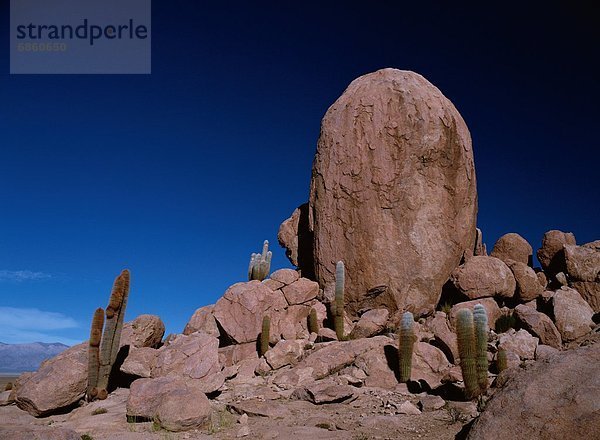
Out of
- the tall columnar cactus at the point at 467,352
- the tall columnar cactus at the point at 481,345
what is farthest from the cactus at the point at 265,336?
the tall columnar cactus at the point at 481,345

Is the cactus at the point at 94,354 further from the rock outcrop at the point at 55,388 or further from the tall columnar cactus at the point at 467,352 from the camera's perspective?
the tall columnar cactus at the point at 467,352

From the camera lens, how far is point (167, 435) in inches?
318

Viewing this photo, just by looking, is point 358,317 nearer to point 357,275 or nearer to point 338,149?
point 357,275

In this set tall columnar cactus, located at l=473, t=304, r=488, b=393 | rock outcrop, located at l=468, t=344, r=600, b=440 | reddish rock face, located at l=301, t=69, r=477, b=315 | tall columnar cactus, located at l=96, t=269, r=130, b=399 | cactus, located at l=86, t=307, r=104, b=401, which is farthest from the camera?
reddish rock face, located at l=301, t=69, r=477, b=315

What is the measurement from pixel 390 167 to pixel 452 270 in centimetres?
449

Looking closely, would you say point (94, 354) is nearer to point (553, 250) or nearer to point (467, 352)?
point (467, 352)

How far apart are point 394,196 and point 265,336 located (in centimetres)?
702

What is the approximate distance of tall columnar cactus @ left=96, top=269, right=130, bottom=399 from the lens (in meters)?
12.2

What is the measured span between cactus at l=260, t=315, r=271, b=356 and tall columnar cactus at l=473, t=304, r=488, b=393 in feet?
20.6

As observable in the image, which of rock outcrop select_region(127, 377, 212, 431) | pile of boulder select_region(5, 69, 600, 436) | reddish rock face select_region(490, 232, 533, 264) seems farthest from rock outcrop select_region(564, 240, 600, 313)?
rock outcrop select_region(127, 377, 212, 431)

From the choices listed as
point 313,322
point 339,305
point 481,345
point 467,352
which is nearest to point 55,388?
point 313,322

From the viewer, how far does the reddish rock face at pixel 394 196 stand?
17.0m

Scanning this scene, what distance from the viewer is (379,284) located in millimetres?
16828

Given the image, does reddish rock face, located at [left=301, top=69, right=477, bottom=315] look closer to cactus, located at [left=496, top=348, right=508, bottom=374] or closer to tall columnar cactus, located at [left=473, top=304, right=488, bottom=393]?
cactus, located at [left=496, top=348, right=508, bottom=374]
